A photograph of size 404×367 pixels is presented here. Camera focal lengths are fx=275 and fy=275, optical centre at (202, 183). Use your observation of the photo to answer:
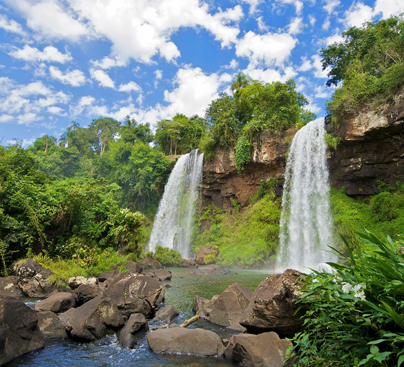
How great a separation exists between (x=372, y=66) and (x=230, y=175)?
44.9 feet

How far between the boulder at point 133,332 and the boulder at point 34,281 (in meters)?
4.81

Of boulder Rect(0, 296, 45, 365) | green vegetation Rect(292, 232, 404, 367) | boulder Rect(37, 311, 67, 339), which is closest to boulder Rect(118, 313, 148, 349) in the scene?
boulder Rect(37, 311, 67, 339)

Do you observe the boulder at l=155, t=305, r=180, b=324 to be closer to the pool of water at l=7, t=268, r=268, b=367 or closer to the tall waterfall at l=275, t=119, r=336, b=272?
the pool of water at l=7, t=268, r=268, b=367

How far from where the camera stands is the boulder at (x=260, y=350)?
4375 millimetres

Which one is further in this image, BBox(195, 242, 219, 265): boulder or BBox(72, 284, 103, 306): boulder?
BBox(195, 242, 219, 265): boulder

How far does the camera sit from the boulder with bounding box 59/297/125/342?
18.8 ft

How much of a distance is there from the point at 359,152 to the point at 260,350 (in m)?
16.1

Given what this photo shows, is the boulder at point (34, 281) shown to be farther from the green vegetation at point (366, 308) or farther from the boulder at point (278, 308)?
the green vegetation at point (366, 308)

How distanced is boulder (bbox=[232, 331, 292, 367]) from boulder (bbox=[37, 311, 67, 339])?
12.7ft

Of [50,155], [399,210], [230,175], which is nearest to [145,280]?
[399,210]

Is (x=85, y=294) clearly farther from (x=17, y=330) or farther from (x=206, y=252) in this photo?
(x=206, y=252)

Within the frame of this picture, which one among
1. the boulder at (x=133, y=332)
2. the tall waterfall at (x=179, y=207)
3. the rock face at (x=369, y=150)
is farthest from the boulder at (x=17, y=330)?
the tall waterfall at (x=179, y=207)

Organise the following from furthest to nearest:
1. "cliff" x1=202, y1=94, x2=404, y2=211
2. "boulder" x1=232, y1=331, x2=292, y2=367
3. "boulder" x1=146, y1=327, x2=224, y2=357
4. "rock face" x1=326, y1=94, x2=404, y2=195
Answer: "cliff" x1=202, y1=94, x2=404, y2=211, "rock face" x1=326, y1=94, x2=404, y2=195, "boulder" x1=146, y1=327, x2=224, y2=357, "boulder" x1=232, y1=331, x2=292, y2=367

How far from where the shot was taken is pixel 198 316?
23.3 feet
